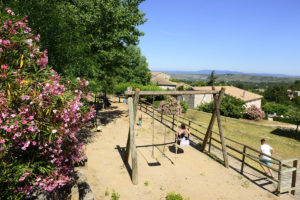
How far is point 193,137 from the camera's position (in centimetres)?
1295

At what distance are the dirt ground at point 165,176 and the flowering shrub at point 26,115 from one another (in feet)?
10.9

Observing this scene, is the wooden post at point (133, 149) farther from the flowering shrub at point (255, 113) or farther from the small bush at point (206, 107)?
the flowering shrub at point (255, 113)

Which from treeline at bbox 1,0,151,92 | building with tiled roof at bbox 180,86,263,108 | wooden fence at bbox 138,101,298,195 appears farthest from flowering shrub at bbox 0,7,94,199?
building with tiled roof at bbox 180,86,263,108

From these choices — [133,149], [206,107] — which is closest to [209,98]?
[206,107]

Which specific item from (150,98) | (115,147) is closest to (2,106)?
(115,147)

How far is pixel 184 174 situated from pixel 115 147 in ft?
14.6

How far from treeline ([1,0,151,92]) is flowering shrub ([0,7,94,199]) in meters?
3.67

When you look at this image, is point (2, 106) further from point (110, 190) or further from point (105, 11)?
point (105, 11)

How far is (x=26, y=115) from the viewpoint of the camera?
2945 mm

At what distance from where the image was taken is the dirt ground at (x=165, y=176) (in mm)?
6594

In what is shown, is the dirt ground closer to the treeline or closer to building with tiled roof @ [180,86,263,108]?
the treeline

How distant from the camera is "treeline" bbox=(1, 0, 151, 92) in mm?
6898

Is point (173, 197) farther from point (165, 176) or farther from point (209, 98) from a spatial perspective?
point (209, 98)

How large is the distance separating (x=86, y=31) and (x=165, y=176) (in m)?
11.1
